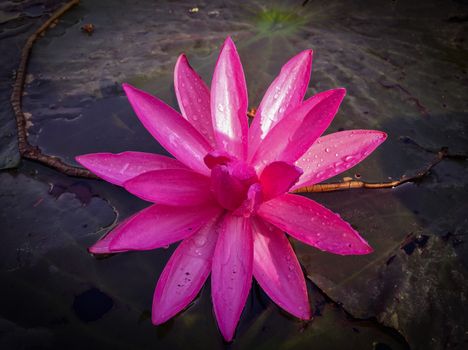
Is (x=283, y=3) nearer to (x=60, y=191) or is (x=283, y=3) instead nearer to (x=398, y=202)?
(x=398, y=202)

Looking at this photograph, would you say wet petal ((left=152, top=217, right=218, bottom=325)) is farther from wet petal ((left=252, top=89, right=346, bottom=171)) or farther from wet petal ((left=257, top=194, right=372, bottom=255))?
wet petal ((left=252, top=89, right=346, bottom=171))

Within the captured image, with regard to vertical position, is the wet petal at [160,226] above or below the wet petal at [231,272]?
above

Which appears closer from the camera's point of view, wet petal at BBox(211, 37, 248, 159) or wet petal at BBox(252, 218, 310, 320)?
wet petal at BBox(252, 218, 310, 320)

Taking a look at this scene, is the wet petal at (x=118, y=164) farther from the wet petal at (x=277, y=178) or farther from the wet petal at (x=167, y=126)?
the wet petal at (x=277, y=178)

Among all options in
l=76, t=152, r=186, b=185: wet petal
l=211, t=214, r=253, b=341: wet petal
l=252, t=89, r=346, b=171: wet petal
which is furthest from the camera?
l=76, t=152, r=186, b=185: wet petal

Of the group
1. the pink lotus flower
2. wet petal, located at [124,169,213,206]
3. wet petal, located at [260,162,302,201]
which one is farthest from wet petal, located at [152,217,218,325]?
wet petal, located at [260,162,302,201]

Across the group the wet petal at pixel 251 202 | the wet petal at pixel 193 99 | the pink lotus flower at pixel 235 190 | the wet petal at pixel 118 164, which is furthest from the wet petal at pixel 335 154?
the wet petal at pixel 118 164

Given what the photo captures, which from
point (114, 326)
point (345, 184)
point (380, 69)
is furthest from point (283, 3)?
point (114, 326)
